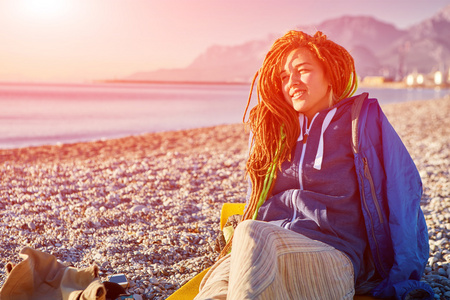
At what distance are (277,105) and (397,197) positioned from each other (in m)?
0.98

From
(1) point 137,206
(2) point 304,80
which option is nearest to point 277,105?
(2) point 304,80

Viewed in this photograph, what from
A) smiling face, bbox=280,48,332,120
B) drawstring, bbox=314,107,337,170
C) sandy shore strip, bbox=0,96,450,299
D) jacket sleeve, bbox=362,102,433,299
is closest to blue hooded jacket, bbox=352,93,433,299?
jacket sleeve, bbox=362,102,433,299

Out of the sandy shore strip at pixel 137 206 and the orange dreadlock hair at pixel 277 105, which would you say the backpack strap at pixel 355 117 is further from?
the sandy shore strip at pixel 137 206

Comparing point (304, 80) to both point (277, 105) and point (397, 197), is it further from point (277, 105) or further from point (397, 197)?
point (397, 197)

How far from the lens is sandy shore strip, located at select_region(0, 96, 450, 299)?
3652mm

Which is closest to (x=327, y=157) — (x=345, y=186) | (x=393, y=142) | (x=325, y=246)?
(x=345, y=186)

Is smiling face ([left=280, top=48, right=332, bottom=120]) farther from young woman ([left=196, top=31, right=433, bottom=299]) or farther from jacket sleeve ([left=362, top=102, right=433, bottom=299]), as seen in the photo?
jacket sleeve ([left=362, top=102, right=433, bottom=299])

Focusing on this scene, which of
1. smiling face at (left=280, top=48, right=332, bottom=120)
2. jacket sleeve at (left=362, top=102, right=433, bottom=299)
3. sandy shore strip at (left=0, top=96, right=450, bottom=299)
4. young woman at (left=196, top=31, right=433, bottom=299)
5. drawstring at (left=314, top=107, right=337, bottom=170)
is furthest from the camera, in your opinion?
sandy shore strip at (left=0, top=96, right=450, bottom=299)

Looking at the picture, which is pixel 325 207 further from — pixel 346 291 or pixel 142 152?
pixel 142 152

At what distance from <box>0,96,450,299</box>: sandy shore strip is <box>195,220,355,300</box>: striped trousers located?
1274mm

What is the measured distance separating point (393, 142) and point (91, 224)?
3.52 metres

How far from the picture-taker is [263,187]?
9.02 feet

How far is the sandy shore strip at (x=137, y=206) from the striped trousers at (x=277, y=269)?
1.27m

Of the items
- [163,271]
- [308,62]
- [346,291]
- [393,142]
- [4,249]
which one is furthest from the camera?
[4,249]
